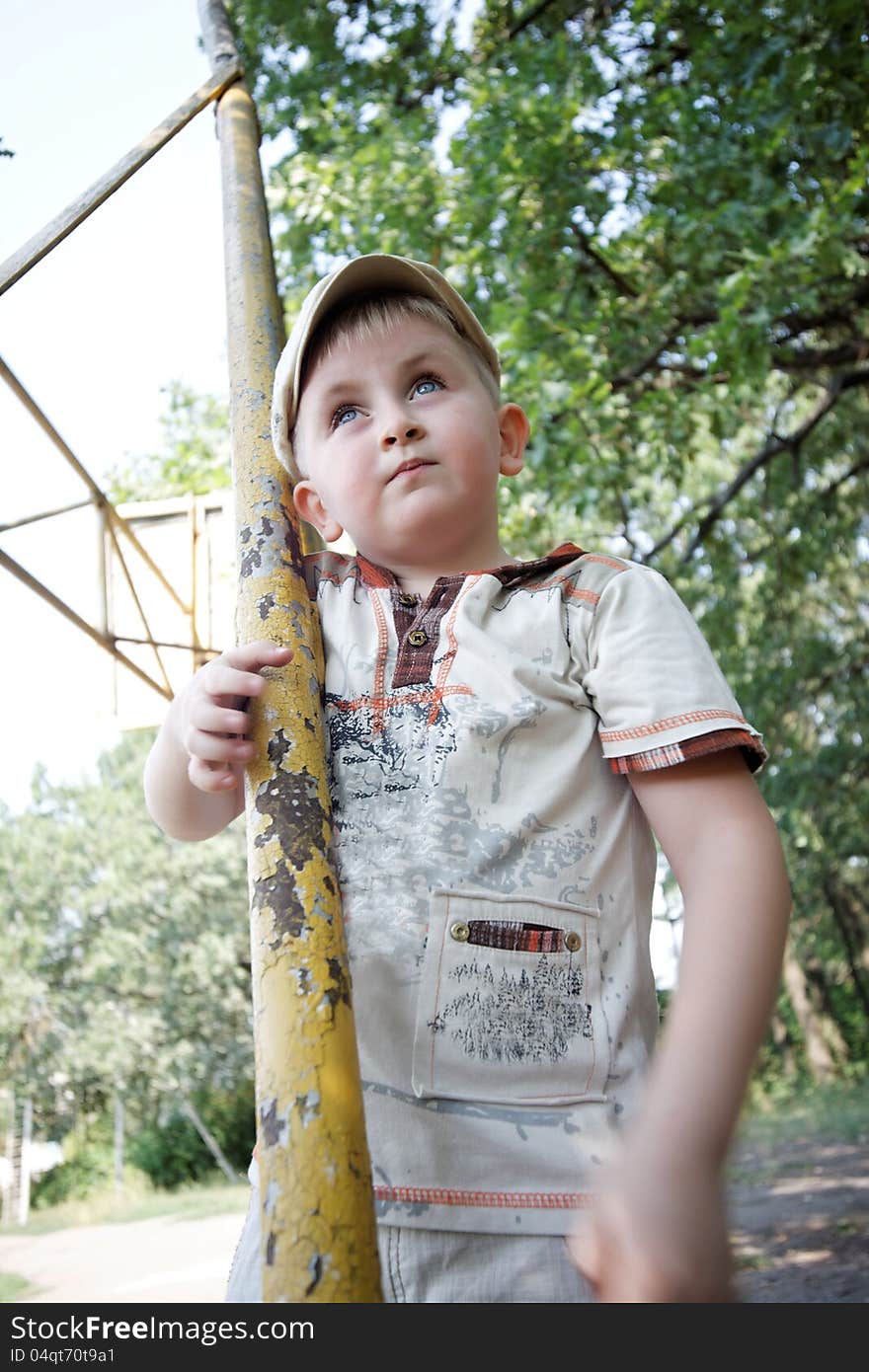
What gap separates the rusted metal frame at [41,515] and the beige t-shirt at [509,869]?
10.3ft

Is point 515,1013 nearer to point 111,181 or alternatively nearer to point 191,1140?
point 111,181

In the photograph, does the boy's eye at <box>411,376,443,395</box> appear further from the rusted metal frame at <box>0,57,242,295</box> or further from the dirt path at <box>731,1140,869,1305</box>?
the dirt path at <box>731,1140,869,1305</box>

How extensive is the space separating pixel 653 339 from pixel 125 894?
710 inches

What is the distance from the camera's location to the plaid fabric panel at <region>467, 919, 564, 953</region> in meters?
1.07

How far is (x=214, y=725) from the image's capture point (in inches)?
39.2

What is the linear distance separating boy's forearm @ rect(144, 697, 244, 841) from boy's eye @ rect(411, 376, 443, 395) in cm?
49

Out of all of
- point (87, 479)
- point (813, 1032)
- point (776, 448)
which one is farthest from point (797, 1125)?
point (87, 479)

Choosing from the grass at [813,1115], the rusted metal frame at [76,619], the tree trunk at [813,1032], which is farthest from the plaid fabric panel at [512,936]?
the tree trunk at [813,1032]

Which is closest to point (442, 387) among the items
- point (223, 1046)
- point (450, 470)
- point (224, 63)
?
point (450, 470)

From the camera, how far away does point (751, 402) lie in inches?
313

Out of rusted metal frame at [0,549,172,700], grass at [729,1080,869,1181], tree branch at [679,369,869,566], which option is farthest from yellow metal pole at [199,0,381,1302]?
grass at [729,1080,869,1181]

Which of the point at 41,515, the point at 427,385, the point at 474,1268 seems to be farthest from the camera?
the point at 41,515

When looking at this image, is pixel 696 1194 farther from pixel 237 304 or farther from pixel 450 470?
pixel 237 304

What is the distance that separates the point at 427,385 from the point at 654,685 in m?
0.49
